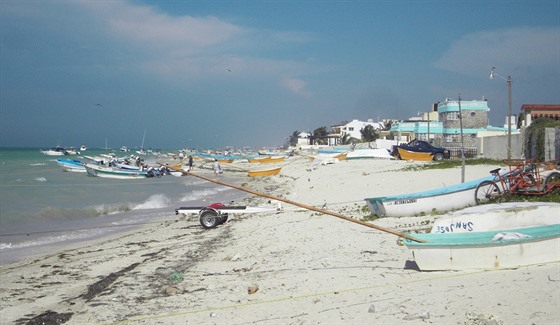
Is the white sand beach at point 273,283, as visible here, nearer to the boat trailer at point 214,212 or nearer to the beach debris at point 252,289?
the beach debris at point 252,289

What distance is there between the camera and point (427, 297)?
6949mm

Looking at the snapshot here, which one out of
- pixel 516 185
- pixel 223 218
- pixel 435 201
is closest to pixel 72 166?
pixel 223 218

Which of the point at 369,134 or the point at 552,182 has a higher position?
the point at 369,134

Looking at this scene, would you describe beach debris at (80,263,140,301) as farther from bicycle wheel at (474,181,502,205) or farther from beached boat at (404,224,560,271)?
bicycle wheel at (474,181,502,205)

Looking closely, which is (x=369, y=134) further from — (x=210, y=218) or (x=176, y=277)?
(x=176, y=277)

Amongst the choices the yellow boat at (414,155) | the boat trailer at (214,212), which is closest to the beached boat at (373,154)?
the yellow boat at (414,155)

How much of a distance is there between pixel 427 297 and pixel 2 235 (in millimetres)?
16203

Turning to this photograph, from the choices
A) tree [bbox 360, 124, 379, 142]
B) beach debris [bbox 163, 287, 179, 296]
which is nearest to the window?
tree [bbox 360, 124, 379, 142]

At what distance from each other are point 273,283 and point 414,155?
1179 inches

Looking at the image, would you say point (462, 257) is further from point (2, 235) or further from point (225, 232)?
point (2, 235)

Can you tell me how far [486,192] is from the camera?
1375 cm

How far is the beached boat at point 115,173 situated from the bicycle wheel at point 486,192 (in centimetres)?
3994

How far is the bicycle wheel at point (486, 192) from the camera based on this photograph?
13662 mm

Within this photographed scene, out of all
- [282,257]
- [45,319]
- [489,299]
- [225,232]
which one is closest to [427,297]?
[489,299]
